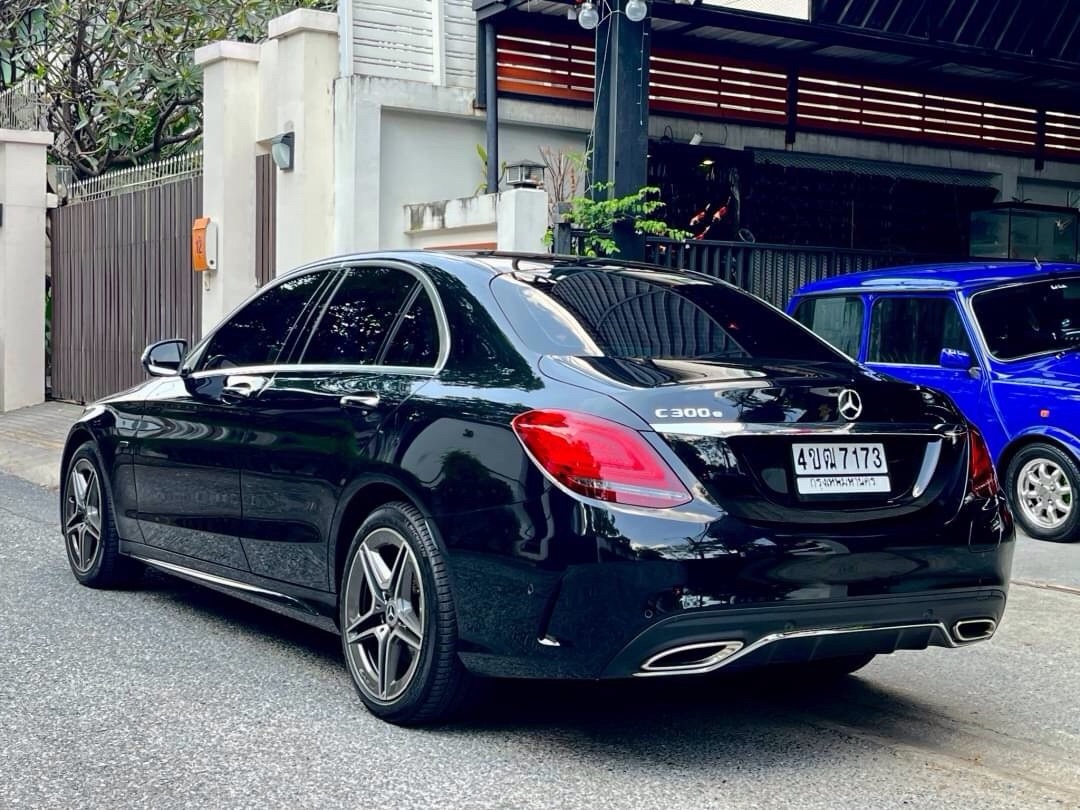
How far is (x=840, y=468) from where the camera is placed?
446 centimetres

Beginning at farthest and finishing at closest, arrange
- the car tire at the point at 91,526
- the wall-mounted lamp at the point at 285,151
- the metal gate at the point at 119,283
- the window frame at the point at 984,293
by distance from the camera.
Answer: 1. the metal gate at the point at 119,283
2. the wall-mounted lamp at the point at 285,151
3. the window frame at the point at 984,293
4. the car tire at the point at 91,526

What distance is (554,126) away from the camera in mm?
15328

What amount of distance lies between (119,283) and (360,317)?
13.2 m

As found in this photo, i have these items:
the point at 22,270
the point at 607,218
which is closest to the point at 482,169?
the point at 607,218

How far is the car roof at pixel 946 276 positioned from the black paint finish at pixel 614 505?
4.62 meters

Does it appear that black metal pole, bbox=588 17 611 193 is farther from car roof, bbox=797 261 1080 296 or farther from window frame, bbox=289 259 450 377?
window frame, bbox=289 259 450 377

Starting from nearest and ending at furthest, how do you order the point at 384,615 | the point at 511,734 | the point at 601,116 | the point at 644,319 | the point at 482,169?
the point at 511,734 → the point at 384,615 → the point at 644,319 → the point at 601,116 → the point at 482,169

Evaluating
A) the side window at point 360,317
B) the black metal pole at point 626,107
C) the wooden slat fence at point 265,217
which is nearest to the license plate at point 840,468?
the side window at point 360,317

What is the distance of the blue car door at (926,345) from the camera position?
959 centimetres

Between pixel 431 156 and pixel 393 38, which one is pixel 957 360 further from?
pixel 393 38

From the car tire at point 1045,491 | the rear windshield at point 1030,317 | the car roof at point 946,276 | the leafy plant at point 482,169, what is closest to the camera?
the car tire at point 1045,491

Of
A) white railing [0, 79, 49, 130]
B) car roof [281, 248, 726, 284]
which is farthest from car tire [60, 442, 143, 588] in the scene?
white railing [0, 79, 49, 130]

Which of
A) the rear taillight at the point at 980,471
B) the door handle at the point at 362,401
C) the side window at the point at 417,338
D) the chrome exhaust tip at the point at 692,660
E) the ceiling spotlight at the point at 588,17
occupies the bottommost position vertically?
the chrome exhaust tip at the point at 692,660

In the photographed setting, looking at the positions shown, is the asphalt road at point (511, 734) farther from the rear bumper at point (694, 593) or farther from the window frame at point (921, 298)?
the window frame at point (921, 298)
